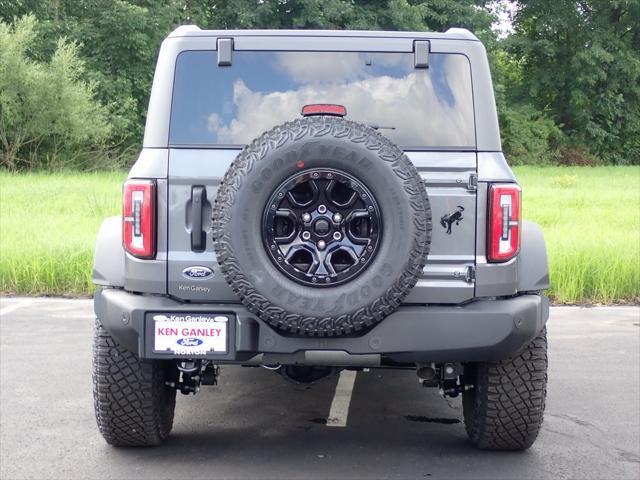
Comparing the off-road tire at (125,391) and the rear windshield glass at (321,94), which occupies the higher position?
the rear windshield glass at (321,94)

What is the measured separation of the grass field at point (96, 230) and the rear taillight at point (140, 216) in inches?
201

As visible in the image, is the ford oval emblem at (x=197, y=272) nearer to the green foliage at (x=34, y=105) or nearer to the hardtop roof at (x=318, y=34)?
the hardtop roof at (x=318, y=34)

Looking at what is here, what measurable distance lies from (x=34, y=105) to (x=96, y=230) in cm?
1562

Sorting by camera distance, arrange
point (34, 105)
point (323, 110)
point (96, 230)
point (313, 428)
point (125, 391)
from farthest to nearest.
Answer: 1. point (34, 105)
2. point (96, 230)
3. point (313, 428)
4. point (125, 391)
5. point (323, 110)

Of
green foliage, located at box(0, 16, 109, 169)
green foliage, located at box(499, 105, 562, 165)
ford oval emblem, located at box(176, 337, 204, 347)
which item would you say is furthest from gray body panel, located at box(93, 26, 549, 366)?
green foliage, located at box(499, 105, 562, 165)

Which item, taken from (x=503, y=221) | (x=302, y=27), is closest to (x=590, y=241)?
(x=503, y=221)

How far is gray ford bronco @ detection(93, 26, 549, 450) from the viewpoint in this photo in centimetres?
371

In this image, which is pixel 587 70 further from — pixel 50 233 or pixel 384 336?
pixel 384 336

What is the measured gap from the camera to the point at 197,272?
157 inches

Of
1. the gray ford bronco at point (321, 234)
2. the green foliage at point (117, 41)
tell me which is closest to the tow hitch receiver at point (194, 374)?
the gray ford bronco at point (321, 234)

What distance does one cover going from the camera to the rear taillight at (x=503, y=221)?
3996 millimetres

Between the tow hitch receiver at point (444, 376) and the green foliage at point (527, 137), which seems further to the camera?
the green foliage at point (527, 137)

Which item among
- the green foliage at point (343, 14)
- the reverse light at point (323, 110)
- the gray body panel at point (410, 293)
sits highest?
the green foliage at point (343, 14)

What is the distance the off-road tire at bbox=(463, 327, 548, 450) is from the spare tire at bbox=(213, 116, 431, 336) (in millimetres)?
814
